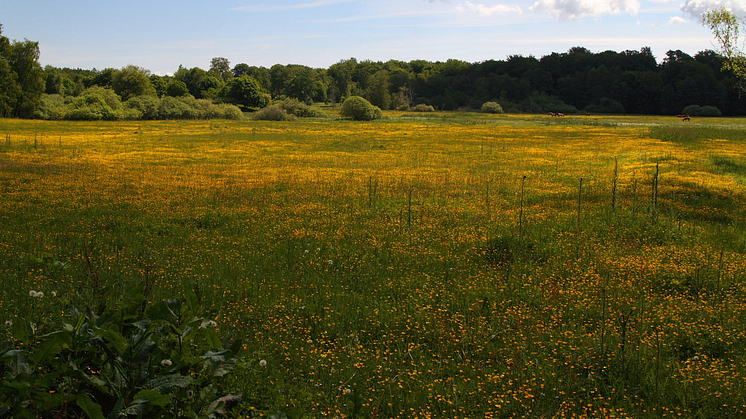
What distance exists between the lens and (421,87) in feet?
536

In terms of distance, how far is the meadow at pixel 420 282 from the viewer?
4.95 metres

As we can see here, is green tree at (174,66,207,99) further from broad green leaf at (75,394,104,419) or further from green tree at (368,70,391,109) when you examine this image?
broad green leaf at (75,394,104,419)

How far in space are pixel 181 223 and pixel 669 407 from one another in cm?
1057

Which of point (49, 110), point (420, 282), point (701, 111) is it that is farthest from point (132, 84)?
point (701, 111)

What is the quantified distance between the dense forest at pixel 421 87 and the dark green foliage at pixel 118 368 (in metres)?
68.3

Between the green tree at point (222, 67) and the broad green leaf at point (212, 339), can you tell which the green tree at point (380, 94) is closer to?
the green tree at point (222, 67)

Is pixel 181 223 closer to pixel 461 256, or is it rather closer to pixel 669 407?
pixel 461 256

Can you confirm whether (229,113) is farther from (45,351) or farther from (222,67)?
(222,67)

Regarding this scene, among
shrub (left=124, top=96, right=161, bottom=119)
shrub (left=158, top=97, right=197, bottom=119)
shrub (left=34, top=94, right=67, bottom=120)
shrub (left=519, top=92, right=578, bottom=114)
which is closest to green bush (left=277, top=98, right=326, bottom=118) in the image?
shrub (left=158, top=97, right=197, bottom=119)

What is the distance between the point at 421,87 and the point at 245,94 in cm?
7216

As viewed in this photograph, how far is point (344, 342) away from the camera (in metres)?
6.04

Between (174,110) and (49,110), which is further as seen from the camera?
(174,110)

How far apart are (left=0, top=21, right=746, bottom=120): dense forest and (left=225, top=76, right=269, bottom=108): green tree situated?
236 mm

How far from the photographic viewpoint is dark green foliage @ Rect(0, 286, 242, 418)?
3.07 metres
